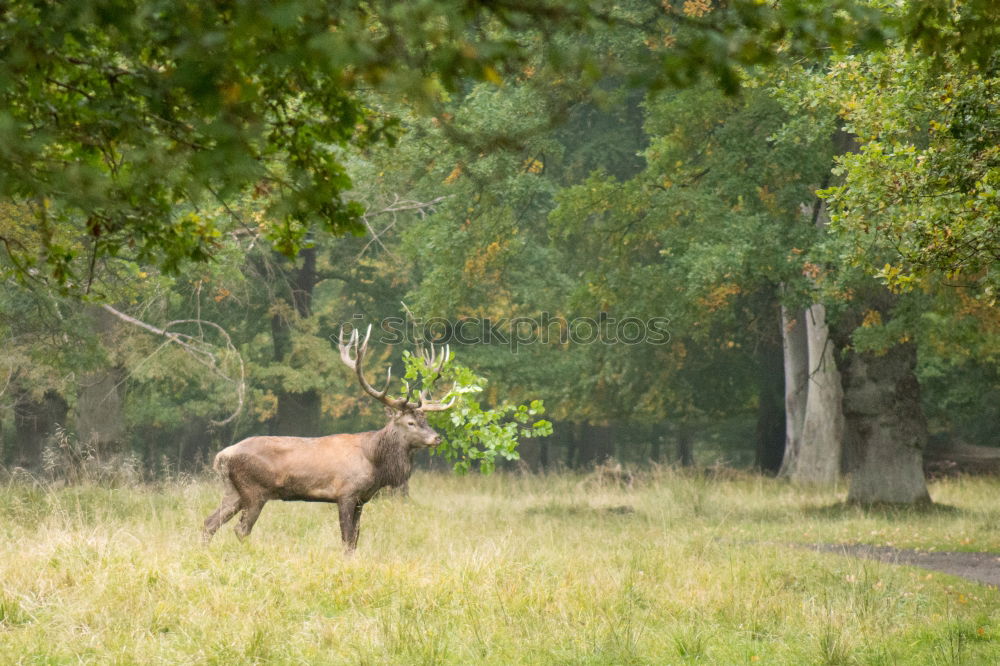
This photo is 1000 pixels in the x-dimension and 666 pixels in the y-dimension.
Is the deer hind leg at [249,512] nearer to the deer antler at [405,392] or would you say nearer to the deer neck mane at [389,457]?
the deer neck mane at [389,457]

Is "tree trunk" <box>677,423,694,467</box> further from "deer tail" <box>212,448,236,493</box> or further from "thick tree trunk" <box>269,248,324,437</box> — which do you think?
"deer tail" <box>212,448,236,493</box>

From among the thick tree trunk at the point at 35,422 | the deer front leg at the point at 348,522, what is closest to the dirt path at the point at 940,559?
the deer front leg at the point at 348,522

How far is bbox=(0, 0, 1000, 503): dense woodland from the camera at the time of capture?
146 inches

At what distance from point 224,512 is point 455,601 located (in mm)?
3408

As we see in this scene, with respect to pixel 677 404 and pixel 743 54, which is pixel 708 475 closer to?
pixel 677 404

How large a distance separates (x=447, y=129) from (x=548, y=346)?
2293 cm

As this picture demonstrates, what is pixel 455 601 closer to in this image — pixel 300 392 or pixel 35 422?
pixel 300 392

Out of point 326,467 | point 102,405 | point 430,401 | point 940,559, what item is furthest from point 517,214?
point 326,467

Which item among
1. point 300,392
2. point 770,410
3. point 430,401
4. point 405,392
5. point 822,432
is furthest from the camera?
point 770,410

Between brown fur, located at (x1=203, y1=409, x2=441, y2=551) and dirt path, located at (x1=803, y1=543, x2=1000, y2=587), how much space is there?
4.42 metres

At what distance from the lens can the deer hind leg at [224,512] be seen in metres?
10.6

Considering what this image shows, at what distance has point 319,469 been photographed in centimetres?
1079

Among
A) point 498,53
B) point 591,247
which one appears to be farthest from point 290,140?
point 591,247

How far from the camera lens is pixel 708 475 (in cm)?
2398
